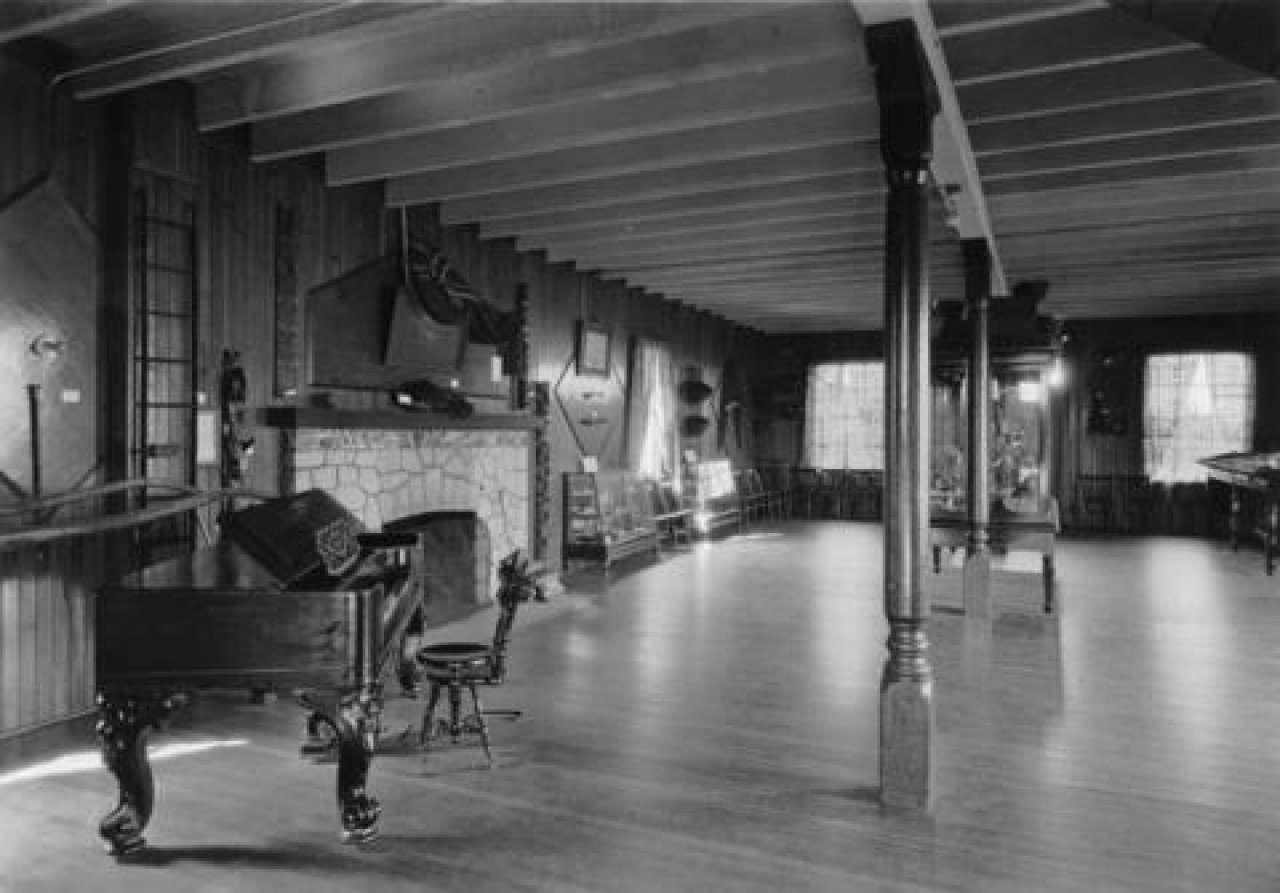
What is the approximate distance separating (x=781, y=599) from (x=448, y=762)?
13.1 ft

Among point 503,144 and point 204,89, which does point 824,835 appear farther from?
point 204,89

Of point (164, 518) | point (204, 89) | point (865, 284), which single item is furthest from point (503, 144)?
point (865, 284)

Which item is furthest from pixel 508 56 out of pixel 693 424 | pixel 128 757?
pixel 693 424

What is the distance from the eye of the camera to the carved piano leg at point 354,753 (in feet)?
9.46

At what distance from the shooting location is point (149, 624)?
276cm

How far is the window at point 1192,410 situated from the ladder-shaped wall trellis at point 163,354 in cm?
1168

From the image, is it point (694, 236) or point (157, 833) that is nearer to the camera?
point (157, 833)

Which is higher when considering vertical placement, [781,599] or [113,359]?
[113,359]

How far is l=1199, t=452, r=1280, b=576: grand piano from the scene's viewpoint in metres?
8.88

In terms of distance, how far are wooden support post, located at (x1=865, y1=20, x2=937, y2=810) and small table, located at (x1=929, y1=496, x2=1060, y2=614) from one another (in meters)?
3.65

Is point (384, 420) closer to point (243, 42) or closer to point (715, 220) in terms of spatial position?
point (243, 42)

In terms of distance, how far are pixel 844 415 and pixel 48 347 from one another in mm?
11452

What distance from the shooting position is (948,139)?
175 inches

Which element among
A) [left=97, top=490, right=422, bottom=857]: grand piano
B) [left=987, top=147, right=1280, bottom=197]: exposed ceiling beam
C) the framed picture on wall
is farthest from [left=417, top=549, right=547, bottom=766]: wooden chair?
the framed picture on wall
